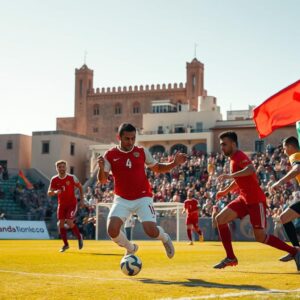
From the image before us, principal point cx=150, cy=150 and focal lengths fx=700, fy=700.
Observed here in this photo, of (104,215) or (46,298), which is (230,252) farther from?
(104,215)

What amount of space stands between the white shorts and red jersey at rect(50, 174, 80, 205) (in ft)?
27.3

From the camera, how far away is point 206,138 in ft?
243

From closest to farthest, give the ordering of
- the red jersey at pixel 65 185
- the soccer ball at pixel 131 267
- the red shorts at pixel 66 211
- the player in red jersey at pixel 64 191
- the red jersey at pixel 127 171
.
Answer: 1. the soccer ball at pixel 131 267
2. the red jersey at pixel 127 171
3. the player in red jersey at pixel 64 191
4. the red jersey at pixel 65 185
5. the red shorts at pixel 66 211

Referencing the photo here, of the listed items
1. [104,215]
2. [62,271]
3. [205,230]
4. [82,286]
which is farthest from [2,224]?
[82,286]

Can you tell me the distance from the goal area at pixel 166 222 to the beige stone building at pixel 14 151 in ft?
131

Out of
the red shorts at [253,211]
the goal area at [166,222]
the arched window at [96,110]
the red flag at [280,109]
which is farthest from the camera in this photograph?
the arched window at [96,110]

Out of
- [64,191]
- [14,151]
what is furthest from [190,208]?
[14,151]

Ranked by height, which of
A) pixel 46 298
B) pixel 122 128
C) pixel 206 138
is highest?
pixel 206 138

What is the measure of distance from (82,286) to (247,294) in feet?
7.02

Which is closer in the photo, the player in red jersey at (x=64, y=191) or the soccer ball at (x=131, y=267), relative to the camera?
the soccer ball at (x=131, y=267)

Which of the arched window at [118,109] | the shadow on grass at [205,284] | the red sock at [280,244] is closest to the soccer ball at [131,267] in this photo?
the shadow on grass at [205,284]

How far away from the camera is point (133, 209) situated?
10555 millimetres

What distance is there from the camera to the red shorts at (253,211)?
11297 mm

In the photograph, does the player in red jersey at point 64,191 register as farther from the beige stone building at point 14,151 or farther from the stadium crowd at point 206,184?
the beige stone building at point 14,151
